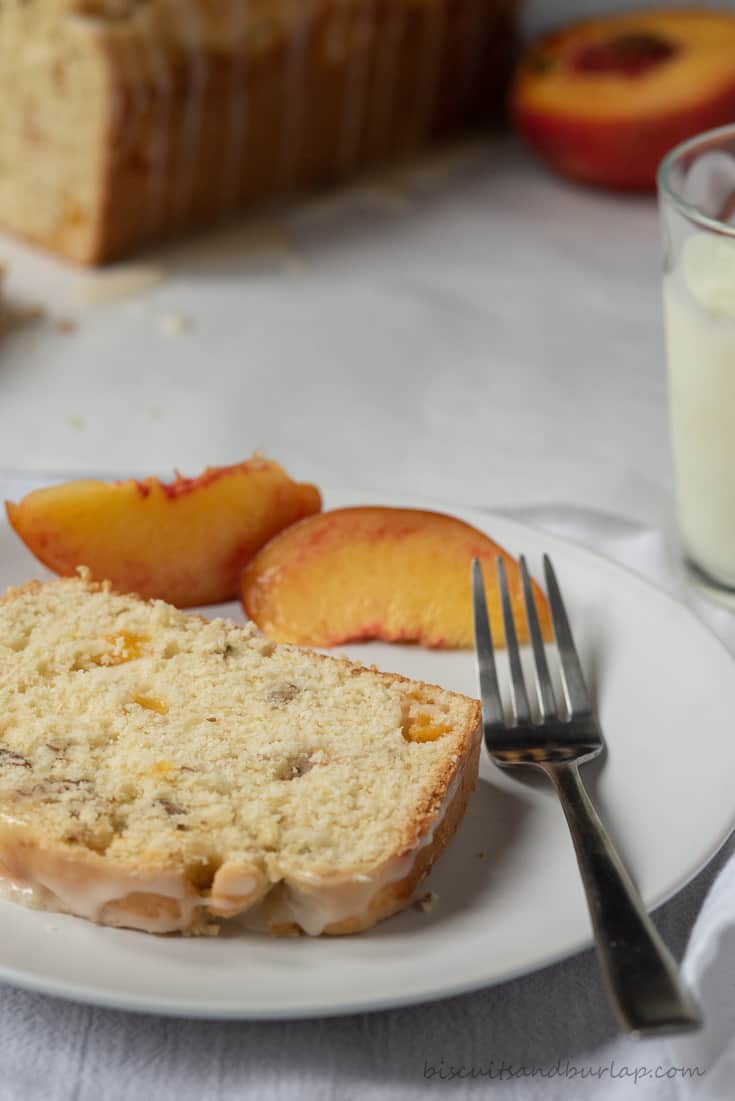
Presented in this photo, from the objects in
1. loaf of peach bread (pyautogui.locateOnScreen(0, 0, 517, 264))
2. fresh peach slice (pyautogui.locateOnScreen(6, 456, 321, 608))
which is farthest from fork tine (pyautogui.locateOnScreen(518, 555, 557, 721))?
loaf of peach bread (pyautogui.locateOnScreen(0, 0, 517, 264))

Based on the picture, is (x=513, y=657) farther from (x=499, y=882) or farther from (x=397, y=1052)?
(x=397, y=1052)

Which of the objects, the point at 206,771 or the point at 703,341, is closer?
the point at 206,771

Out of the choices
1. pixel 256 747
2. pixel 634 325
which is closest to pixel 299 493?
pixel 256 747

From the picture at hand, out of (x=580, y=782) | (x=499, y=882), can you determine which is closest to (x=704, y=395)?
(x=580, y=782)

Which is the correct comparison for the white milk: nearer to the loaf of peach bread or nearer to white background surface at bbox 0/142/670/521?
white background surface at bbox 0/142/670/521

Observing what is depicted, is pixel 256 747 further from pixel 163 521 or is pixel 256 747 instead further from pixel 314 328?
pixel 314 328

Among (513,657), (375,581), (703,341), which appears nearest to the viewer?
(513,657)
